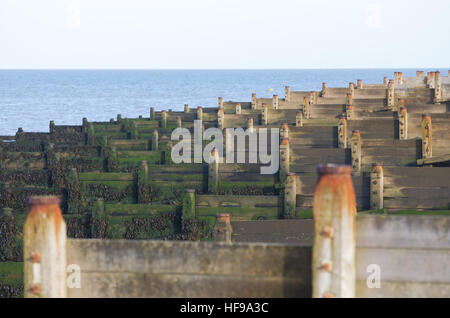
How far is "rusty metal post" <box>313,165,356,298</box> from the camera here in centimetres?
953

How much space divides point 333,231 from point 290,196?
1192 centimetres

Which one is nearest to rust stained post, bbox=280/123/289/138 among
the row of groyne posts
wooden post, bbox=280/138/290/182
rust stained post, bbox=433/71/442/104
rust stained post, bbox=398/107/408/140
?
wooden post, bbox=280/138/290/182

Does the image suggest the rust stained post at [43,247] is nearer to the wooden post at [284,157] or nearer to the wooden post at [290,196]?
the wooden post at [290,196]

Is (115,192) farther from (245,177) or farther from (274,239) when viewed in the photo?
(274,239)

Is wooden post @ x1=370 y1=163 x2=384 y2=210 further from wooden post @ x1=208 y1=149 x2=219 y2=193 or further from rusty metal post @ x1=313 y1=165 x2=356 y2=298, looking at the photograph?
Answer: rusty metal post @ x1=313 y1=165 x2=356 y2=298

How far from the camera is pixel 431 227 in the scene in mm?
10102

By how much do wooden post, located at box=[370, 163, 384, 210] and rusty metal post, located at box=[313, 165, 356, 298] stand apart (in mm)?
11626

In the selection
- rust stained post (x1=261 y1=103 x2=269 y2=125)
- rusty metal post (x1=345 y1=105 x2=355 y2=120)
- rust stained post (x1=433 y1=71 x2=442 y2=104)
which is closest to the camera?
rusty metal post (x1=345 y1=105 x2=355 y2=120)

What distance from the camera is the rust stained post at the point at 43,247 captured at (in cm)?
1005

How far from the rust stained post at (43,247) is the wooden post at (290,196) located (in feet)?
39.0

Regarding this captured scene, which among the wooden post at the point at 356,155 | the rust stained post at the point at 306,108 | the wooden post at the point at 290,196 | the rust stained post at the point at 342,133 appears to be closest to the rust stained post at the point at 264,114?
the rust stained post at the point at 306,108

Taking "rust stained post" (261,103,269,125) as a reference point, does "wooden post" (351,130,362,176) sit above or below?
below
